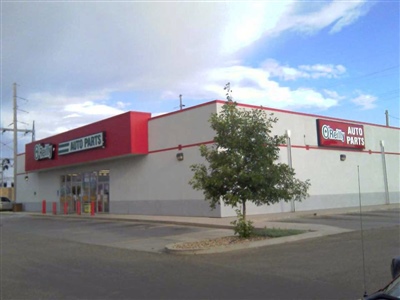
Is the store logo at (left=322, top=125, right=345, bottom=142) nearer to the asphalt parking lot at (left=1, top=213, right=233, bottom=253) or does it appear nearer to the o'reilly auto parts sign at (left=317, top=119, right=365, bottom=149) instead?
the o'reilly auto parts sign at (left=317, top=119, right=365, bottom=149)

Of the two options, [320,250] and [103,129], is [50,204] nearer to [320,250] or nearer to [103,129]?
[103,129]

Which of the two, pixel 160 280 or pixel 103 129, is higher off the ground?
pixel 103 129

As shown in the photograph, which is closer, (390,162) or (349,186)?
(349,186)

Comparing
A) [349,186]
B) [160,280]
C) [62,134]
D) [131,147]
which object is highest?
[62,134]

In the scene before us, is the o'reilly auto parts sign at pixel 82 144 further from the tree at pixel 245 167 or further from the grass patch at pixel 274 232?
the grass patch at pixel 274 232

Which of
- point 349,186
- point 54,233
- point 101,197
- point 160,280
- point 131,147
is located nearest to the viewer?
point 160,280

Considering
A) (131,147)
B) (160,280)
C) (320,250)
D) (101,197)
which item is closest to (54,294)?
(160,280)

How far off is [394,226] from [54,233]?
46.4 feet

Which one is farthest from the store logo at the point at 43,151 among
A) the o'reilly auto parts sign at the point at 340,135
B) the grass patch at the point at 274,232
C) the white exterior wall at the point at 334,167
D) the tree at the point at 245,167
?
the grass patch at the point at 274,232

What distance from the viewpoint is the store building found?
23.9 m

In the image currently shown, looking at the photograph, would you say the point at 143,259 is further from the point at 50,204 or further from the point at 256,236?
the point at 50,204

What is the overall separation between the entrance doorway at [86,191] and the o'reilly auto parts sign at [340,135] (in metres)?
14.7

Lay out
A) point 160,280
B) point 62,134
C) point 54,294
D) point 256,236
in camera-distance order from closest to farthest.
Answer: point 54,294 < point 160,280 < point 256,236 < point 62,134

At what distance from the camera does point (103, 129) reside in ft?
94.6
